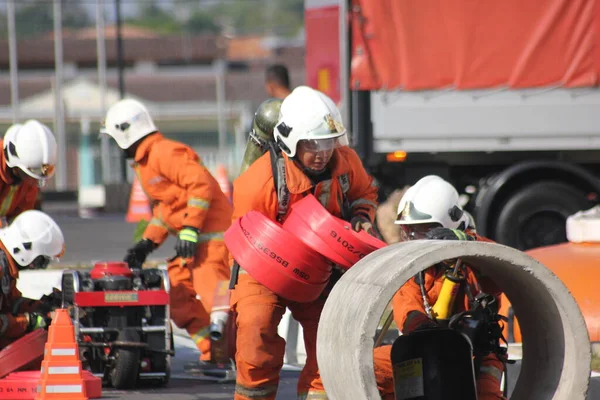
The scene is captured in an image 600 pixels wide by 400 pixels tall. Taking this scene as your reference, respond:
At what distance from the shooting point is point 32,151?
332 inches

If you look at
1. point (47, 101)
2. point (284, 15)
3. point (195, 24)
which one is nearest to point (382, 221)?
point (47, 101)

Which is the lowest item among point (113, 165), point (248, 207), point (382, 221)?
point (113, 165)

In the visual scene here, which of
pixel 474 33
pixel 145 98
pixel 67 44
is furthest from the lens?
pixel 67 44

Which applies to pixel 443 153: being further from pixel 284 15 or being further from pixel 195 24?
pixel 284 15

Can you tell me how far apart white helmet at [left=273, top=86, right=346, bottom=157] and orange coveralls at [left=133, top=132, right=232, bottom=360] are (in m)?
2.38

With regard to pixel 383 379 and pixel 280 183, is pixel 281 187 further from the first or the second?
pixel 383 379

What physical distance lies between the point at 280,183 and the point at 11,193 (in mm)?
2794

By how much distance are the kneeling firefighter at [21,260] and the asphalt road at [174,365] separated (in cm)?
65

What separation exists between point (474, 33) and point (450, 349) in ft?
Answer: 23.6

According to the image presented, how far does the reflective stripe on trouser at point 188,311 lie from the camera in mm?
8852

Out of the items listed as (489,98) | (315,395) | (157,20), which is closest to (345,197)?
(315,395)

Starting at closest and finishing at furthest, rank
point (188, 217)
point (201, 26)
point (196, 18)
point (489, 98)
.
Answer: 1. point (188, 217)
2. point (489, 98)
3. point (201, 26)
4. point (196, 18)

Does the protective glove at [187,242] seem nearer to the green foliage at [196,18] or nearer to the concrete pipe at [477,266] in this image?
the concrete pipe at [477,266]

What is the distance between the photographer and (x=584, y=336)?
6.00m
